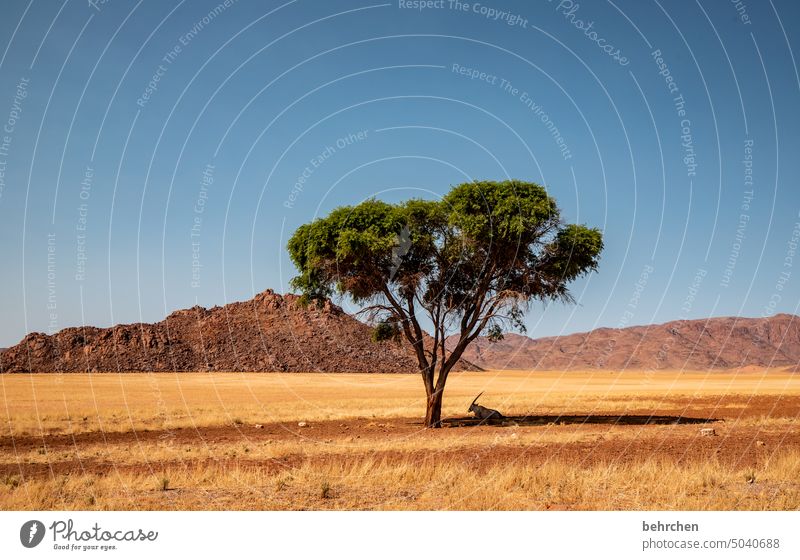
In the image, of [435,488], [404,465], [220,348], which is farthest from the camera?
[220,348]

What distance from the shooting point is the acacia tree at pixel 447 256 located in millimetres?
31703

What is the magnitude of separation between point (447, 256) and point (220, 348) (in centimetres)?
15012

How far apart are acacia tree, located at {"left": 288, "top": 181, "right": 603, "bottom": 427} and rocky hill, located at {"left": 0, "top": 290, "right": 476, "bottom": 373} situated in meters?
117

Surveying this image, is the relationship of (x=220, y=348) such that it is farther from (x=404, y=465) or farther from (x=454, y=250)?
(x=404, y=465)

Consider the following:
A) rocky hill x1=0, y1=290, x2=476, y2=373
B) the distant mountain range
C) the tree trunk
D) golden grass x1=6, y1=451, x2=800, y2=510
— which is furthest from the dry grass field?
the distant mountain range

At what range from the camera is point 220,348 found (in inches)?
6826

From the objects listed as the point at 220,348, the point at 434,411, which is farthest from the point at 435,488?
the point at 220,348

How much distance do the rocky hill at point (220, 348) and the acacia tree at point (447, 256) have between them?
117359 mm

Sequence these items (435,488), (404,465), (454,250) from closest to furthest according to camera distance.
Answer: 1. (435,488)
2. (404,465)
3. (454,250)

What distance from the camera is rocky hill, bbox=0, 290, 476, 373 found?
6348 inches

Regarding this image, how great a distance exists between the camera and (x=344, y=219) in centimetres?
3284

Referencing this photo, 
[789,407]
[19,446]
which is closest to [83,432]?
[19,446]

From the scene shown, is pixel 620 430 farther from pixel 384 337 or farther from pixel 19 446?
pixel 19 446

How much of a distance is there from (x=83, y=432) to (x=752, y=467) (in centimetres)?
2899
